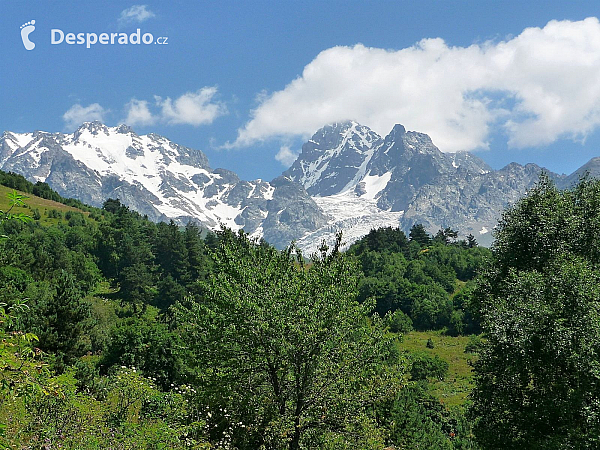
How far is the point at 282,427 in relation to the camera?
1628 cm

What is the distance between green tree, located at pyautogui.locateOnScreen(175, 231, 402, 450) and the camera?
687 inches

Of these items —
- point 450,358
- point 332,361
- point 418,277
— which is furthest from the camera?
point 418,277

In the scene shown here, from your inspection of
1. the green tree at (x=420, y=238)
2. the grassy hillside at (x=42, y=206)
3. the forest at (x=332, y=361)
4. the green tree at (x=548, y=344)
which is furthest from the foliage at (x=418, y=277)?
the forest at (x=332, y=361)

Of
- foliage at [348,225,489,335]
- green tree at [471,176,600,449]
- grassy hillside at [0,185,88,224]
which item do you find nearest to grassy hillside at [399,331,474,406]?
foliage at [348,225,489,335]

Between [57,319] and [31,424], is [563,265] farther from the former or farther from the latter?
[57,319]

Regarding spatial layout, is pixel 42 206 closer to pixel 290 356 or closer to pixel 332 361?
pixel 290 356

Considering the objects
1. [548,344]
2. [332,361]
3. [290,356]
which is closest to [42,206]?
[290,356]

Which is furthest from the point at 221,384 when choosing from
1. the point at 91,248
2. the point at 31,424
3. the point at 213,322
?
the point at 91,248

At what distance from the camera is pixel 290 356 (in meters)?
17.5

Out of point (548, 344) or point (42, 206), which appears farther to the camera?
point (42, 206)

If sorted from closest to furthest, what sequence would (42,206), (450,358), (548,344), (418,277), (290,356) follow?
(548,344) → (290,356) → (450,358) → (42,206) → (418,277)

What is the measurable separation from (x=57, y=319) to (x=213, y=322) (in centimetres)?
2222

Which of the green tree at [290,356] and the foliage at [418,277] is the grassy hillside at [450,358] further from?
the green tree at [290,356]

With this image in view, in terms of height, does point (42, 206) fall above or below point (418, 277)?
above
